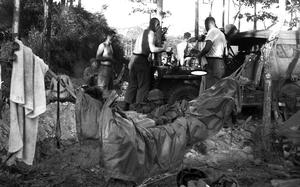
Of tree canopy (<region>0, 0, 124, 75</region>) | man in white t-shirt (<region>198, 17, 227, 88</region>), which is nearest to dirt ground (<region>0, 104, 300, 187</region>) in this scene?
man in white t-shirt (<region>198, 17, 227, 88</region>)

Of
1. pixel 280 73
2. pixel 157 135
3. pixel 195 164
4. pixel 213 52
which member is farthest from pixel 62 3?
pixel 157 135

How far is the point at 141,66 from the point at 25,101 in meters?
4.47

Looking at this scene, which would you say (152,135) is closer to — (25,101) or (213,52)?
(25,101)

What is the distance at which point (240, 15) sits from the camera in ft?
70.3

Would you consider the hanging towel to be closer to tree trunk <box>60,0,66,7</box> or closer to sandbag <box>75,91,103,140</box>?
sandbag <box>75,91,103,140</box>

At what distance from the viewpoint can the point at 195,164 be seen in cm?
617

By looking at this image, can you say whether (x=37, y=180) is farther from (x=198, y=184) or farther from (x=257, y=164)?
(x=257, y=164)

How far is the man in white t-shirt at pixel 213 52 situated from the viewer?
763 cm

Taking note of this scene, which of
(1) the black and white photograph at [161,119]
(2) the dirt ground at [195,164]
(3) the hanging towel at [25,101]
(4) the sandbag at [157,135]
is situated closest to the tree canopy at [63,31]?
(1) the black and white photograph at [161,119]

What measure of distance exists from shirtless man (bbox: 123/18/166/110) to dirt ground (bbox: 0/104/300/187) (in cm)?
186

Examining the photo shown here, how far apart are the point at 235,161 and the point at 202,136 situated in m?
2.08

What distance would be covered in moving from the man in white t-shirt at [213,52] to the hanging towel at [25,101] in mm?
4221

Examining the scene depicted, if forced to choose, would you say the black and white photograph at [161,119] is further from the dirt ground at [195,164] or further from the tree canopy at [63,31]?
the tree canopy at [63,31]

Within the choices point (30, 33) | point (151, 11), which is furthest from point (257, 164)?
point (151, 11)
